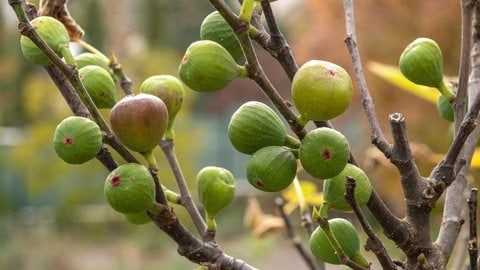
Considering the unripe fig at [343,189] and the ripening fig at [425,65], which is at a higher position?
the ripening fig at [425,65]

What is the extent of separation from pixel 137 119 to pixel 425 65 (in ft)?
0.79

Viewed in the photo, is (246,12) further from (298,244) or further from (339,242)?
(298,244)

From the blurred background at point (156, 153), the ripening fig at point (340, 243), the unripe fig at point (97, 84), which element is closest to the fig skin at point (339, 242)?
the ripening fig at point (340, 243)

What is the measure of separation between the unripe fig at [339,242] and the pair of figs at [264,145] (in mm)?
48

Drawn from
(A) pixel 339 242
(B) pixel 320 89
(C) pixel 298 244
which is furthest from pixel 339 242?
(C) pixel 298 244

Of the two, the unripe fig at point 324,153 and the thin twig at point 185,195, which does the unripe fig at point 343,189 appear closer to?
the unripe fig at point 324,153

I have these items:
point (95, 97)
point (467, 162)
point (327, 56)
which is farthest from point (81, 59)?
point (327, 56)

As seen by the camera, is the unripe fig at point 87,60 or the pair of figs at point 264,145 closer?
the pair of figs at point 264,145

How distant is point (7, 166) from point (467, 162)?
909cm

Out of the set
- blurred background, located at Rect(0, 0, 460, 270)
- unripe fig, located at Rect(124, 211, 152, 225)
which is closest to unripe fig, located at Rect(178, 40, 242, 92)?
unripe fig, located at Rect(124, 211, 152, 225)

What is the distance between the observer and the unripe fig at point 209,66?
0.52 m

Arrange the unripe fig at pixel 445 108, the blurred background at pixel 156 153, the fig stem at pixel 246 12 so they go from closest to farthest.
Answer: the fig stem at pixel 246 12, the unripe fig at pixel 445 108, the blurred background at pixel 156 153

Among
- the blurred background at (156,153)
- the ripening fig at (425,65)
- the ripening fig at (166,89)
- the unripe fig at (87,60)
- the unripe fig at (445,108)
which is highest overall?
the ripening fig at (425,65)

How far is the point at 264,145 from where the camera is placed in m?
0.53
